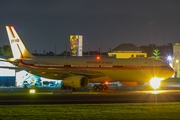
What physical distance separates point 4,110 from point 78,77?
15654 millimetres

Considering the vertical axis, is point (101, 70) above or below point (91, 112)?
above

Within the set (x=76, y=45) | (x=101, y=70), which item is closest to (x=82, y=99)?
(x=101, y=70)

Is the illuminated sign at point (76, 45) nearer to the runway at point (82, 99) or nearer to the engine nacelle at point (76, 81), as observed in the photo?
the engine nacelle at point (76, 81)

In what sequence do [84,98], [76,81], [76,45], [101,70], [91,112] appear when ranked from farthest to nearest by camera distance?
[76,45]
[101,70]
[76,81]
[84,98]
[91,112]

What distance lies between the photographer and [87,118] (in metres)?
14.1

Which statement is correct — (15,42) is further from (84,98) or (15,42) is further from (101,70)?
(84,98)

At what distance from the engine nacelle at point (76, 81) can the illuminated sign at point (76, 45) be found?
36.3m

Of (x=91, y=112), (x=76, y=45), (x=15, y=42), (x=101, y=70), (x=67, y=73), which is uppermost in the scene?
(x=76, y=45)

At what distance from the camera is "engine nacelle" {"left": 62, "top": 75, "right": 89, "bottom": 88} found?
103 feet

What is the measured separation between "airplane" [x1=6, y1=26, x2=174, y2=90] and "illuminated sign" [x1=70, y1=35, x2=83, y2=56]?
1266 inches

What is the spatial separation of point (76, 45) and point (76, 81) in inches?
1511

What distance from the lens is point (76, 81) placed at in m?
31.5

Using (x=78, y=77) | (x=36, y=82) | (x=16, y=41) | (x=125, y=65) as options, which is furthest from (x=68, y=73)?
(x=36, y=82)

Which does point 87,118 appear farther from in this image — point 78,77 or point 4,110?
point 78,77
